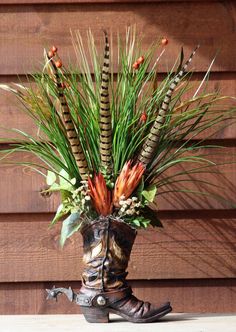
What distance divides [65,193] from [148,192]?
0.57 ft

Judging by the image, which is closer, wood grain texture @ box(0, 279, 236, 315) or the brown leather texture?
the brown leather texture

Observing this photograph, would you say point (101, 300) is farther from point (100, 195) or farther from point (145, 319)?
point (100, 195)

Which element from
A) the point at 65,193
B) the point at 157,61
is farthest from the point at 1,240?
the point at 157,61

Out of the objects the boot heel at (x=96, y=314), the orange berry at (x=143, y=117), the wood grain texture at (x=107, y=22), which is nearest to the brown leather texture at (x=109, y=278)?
the boot heel at (x=96, y=314)

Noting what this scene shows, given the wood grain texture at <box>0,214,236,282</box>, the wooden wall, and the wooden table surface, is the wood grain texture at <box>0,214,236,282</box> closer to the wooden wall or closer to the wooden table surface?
the wooden wall

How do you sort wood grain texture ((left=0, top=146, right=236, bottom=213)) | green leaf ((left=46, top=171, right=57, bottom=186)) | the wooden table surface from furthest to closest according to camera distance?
wood grain texture ((left=0, top=146, right=236, bottom=213)) < green leaf ((left=46, top=171, right=57, bottom=186)) < the wooden table surface

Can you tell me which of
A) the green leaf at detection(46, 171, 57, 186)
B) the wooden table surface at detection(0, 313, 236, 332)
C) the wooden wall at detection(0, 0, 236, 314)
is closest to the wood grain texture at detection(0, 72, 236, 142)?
the wooden wall at detection(0, 0, 236, 314)

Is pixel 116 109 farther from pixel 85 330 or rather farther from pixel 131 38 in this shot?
pixel 85 330

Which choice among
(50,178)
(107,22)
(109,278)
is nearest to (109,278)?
(109,278)

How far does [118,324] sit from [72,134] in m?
0.40

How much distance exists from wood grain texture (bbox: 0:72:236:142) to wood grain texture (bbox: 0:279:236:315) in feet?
1.16

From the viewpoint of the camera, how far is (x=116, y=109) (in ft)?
5.69

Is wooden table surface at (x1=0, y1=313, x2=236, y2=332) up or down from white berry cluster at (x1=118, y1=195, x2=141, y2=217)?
down

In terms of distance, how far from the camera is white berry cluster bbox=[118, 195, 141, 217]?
162 cm
